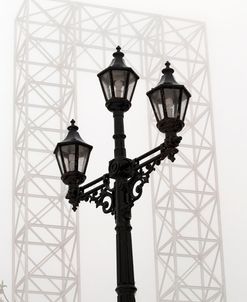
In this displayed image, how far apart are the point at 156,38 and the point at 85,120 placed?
7.70 ft

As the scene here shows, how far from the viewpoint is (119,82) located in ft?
23.6

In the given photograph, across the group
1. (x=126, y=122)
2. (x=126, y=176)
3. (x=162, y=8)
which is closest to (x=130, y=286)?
(x=126, y=176)

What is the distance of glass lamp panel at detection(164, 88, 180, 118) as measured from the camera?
6.80m

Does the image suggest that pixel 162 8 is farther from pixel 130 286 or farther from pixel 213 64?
pixel 130 286

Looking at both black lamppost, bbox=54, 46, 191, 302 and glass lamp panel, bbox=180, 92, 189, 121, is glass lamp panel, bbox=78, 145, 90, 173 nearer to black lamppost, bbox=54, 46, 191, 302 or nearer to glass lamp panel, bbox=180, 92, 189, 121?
black lamppost, bbox=54, 46, 191, 302

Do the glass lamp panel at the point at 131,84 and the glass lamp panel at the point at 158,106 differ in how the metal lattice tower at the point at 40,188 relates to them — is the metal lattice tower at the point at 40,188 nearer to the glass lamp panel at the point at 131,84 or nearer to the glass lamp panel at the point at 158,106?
the glass lamp panel at the point at 131,84

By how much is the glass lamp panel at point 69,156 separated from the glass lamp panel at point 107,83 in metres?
0.50

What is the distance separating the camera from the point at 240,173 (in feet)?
61.4

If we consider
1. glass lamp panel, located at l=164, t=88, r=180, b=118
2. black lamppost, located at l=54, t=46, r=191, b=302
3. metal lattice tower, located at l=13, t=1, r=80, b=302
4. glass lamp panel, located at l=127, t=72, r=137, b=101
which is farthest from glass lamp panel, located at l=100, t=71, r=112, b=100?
metal lattice tower, located at l=13, t=1, r=80, b=302

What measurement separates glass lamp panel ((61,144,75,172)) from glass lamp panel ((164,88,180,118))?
0.94 metres

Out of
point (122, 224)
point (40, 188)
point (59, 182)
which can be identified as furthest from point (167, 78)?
point (59, 182)

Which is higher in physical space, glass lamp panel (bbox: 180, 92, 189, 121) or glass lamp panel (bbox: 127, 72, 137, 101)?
glass lamp panel (bbox: 127, 72, 137, 101)

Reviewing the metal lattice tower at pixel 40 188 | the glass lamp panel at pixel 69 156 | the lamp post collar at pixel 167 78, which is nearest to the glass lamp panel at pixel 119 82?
the lamp post collar at pixel 167 78

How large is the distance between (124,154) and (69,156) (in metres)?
0.46
